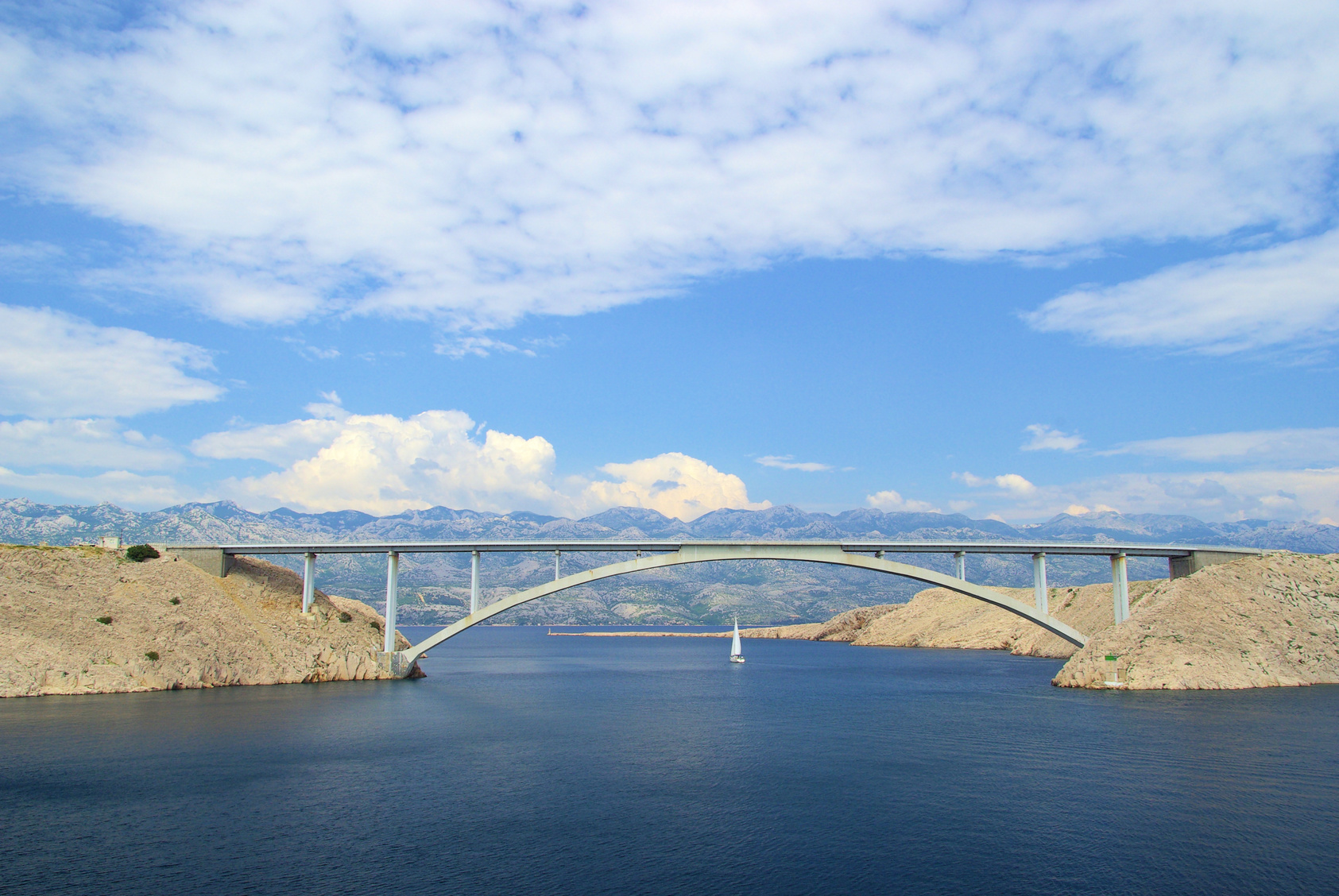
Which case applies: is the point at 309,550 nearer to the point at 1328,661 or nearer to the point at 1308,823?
the point at 1308,823

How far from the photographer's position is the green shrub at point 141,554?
66438 mm

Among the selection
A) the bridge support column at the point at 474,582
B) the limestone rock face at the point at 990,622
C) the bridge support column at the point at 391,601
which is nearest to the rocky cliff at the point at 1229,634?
the limestone rock face at the point at 990,622

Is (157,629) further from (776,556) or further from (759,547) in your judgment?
(776,556)

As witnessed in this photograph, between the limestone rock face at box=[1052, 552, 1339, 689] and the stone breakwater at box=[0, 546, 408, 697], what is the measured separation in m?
64.7

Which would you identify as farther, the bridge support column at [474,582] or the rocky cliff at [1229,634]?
the bridge support column at [474,582]

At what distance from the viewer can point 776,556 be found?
7025 centimetres

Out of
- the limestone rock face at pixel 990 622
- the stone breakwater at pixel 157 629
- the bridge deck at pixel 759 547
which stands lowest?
the limestone rock face at pixel 990 622

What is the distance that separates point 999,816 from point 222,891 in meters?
26.0

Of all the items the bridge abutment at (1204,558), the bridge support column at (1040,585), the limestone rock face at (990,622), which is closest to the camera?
the bridge abutment at (1204,558)

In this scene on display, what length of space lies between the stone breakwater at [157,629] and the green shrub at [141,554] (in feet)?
2.23

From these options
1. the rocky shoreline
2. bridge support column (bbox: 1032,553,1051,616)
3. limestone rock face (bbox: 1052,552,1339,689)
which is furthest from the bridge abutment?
bridge support column (bbox: 1032,553,1051,616)

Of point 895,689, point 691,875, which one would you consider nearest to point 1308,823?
point 691,875

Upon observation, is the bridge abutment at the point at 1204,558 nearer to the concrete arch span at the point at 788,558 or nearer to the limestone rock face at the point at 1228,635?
the limestone rock face at the point at 1228,635

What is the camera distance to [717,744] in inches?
1766
